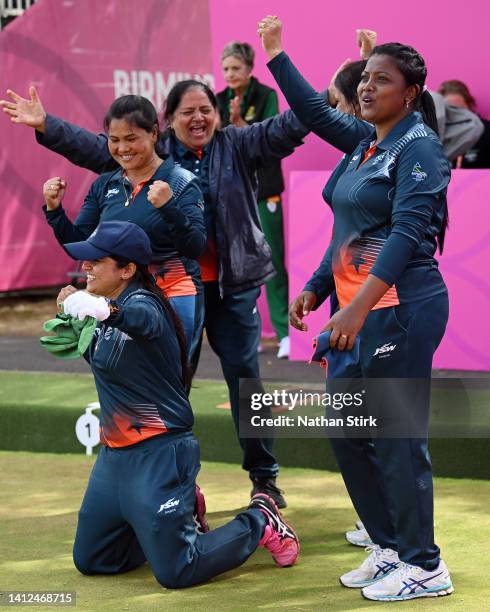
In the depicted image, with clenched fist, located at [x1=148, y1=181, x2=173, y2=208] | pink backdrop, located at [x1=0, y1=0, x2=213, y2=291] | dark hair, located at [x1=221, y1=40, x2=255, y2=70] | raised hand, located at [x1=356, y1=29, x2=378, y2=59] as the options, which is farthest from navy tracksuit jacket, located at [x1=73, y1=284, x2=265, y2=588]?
pink backdrop, located at [x1=0, y1=0, x2=213, y2=291]

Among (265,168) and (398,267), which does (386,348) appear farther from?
(265,168)

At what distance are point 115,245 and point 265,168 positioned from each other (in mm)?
3764

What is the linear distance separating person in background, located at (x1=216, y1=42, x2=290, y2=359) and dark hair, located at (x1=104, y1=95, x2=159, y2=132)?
106 inches

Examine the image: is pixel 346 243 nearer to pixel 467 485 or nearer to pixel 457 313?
pixel 467 485

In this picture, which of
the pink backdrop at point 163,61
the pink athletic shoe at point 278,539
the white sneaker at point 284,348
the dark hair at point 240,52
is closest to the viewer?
the pink athletic shoe at point 278,539

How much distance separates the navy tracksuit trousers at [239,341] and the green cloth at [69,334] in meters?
1.00

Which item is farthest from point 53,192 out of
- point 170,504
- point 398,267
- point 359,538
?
point 359,538

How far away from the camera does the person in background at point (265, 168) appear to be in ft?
25.6

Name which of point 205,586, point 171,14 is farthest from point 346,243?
point 171,14

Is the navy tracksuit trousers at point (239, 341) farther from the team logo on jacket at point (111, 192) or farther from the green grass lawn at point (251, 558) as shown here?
the team logo on jacket at point (111, 192)

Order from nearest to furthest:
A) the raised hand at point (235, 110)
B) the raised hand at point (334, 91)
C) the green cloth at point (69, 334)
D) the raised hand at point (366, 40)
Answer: the green cloth at point (69, 334) → the raised hand at point (366, 40) → the raised hand at point (334, 91) → the raised hand at point (235, 110)

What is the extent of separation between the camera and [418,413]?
3.95 meters

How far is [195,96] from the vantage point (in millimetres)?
4914

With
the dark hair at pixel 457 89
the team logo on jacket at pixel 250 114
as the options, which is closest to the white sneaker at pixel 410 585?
the dark hair at pixel 457 89
